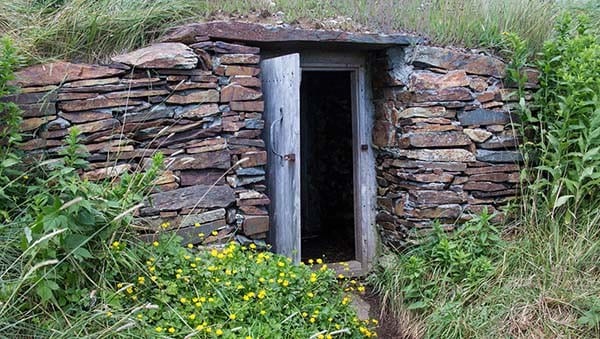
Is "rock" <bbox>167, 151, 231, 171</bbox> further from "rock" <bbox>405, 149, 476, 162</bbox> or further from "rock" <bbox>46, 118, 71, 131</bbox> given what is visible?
"rock" <bbox>405, 149, 476, 162</bbox>

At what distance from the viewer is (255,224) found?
4117mm

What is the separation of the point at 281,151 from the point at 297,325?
140 cm

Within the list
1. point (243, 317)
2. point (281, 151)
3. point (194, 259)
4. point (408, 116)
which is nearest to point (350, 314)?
point (243, 317)

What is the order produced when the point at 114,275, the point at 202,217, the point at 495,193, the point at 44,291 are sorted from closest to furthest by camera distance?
the point at 44,291
the point at 114,275
the point at 202,217
the point at 495,193

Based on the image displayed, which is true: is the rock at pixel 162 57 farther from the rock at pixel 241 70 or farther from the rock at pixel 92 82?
the rock at pixel 241 70

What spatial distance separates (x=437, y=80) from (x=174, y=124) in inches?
80.6

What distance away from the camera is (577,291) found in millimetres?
3709

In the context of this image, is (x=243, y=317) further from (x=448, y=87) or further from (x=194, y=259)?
(x=448, y=87)

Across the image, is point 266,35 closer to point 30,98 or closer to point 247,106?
point 247,106

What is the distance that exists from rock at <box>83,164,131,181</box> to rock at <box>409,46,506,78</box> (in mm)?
2354

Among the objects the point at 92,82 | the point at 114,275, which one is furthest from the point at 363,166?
the point at 114,275

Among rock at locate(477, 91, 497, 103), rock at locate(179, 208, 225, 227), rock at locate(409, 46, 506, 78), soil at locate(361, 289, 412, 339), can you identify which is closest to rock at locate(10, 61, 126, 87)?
rock at locate(179, 208, 225, 227)

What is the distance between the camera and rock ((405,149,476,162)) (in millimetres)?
4500

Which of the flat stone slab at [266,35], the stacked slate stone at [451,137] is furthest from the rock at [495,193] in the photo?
the flat stone slab at [266,35]
